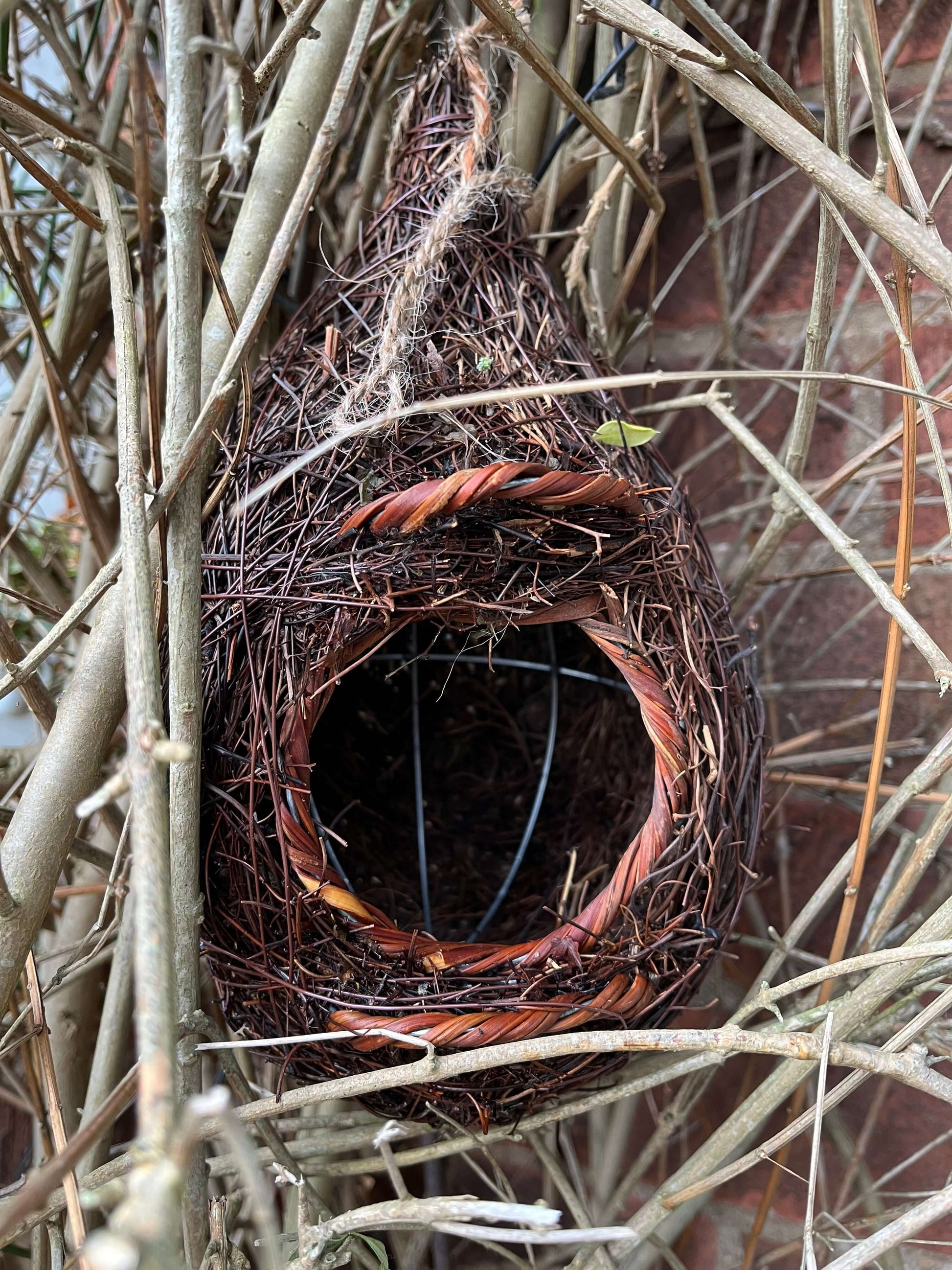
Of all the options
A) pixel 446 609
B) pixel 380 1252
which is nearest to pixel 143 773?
pixel 446 609

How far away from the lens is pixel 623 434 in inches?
22.5

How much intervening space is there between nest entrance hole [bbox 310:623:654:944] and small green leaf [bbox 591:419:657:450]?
300 millimetres

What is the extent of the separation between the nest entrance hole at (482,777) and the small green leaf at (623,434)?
30cm

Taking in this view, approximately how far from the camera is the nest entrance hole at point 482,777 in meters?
0.86

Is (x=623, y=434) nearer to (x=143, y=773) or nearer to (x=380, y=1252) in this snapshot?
(x=143, y=773)

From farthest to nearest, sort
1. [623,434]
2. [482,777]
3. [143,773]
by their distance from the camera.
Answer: [482,777] → [623,434] → [143,773]

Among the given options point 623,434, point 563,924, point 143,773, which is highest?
point 623,434

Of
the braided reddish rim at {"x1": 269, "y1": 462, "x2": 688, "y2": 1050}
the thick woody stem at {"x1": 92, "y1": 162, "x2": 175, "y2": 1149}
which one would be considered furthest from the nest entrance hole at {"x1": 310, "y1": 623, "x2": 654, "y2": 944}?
the thick woody stem at {"x1": 92, "y1": 162, "x2": 175, "y2": 1149}

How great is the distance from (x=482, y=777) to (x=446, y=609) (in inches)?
17.7

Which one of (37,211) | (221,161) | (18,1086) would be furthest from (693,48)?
(18,1086)

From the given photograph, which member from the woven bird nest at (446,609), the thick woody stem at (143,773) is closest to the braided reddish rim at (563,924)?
the woven bird nest at (446,609)

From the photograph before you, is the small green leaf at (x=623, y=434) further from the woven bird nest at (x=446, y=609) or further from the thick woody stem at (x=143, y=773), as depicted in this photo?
the thick woody stem at (x=143, y=773)

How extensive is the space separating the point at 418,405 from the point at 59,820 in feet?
1.06

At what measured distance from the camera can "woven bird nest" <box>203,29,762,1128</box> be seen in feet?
1.82
